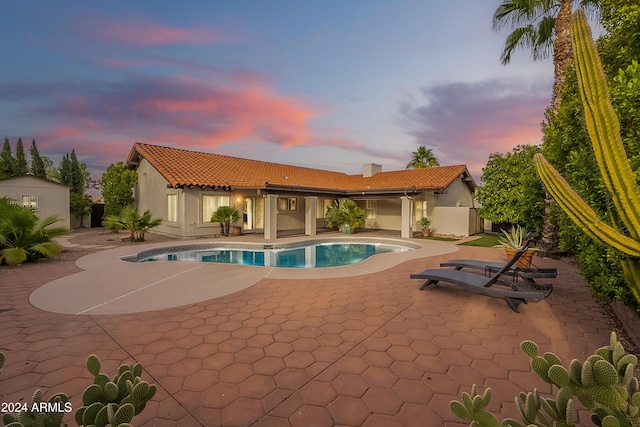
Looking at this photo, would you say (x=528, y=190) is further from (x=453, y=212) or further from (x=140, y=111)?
(x=140, y=111)

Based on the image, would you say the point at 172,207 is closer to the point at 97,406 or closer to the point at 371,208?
the point at 371,208

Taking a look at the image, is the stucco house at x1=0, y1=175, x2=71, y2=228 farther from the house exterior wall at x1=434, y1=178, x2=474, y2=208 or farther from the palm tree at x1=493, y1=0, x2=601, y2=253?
the palm tree at x1=493, y1=0, x2=601, y2=253

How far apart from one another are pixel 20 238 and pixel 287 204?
15.2m

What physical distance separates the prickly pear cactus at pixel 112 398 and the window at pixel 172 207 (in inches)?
688

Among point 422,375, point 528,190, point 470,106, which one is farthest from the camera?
point 470,106

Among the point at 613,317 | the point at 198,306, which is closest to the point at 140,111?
the point at 198,306

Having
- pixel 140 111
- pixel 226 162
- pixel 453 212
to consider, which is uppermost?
pixel 140 111

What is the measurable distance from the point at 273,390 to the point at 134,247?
1295 centimetres

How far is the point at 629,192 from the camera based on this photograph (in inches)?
105

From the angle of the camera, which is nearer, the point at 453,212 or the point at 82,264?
the point at 82,264

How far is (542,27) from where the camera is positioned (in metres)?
13.3

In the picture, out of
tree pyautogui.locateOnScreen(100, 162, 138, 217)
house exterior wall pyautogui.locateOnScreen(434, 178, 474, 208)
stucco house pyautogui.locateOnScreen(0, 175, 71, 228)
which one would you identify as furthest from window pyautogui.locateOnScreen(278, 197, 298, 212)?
stucco house pyautogui.locateOnScreen(0, 175, 71, 228)

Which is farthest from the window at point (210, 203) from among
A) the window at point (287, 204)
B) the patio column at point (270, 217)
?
the window at point (287, 204)

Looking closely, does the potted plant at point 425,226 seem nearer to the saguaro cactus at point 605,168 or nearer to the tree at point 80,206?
the saguaro cactus at point 605,168
